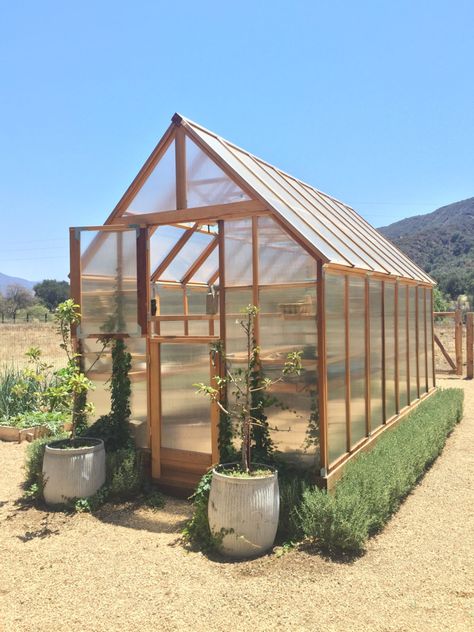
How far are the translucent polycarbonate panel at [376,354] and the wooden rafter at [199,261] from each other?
2903mm

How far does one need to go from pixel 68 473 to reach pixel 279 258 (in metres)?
3.34

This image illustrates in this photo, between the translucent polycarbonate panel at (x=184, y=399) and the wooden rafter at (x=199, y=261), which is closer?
the translucent polycarbonate panel at (x=184, y=399)

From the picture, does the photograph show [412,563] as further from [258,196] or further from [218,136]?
[218,136]

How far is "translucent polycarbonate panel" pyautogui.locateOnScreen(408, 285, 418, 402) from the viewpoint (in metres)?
10.1

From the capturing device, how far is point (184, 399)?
6551 millimetres

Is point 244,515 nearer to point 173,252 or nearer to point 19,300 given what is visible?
point 173,252

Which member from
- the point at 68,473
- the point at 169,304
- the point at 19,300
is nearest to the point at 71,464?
the point at 68,473

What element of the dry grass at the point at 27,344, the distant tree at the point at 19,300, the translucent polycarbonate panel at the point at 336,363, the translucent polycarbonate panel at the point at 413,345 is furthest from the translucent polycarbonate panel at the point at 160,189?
the distant tree at the point at 19,300

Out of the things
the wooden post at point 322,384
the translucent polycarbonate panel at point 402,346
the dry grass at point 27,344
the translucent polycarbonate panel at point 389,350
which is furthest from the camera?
the dry grass at point 27,344

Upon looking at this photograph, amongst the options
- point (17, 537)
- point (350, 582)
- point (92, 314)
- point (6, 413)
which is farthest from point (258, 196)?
point (6, 413)

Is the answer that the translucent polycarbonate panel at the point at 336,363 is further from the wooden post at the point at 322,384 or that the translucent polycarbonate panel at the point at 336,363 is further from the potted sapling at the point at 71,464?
the potted sapling at the point at 71,464

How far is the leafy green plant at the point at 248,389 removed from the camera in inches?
207

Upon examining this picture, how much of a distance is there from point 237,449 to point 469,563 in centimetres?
251

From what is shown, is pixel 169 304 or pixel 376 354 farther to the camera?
pixel 169 304
